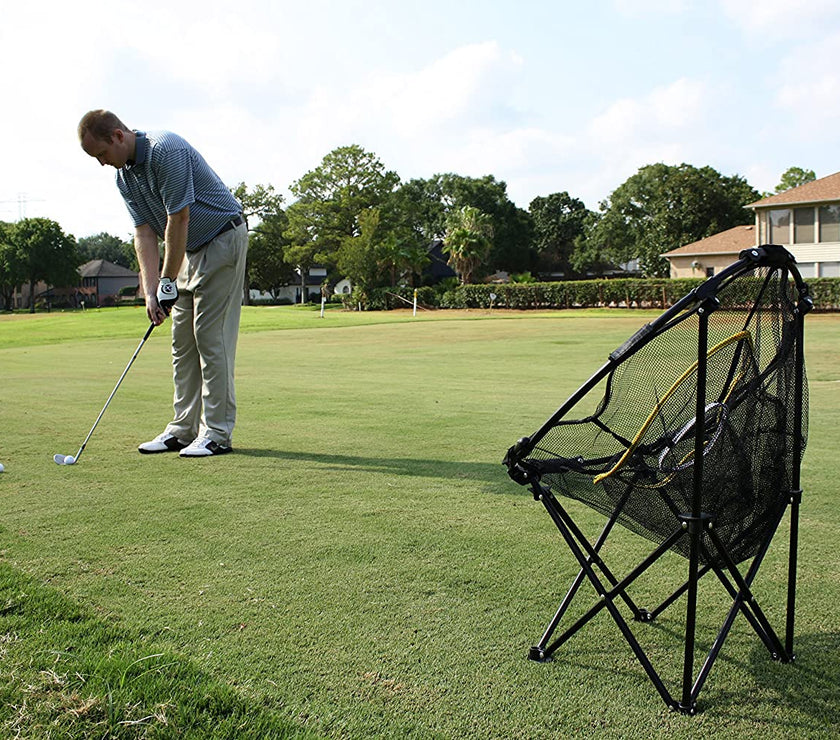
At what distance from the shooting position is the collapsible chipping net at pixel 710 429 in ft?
8.00

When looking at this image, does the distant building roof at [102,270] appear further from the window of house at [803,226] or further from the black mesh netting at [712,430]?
the black mesh netting at [712,430]

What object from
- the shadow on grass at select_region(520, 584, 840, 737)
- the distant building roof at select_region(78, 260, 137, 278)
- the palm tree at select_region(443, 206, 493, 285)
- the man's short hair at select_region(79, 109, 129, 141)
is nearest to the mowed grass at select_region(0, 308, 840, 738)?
the shadow on grass at select_region(520, 584, 840, 737)

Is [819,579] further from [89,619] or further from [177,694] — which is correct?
[89,619]

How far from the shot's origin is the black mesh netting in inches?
97.1

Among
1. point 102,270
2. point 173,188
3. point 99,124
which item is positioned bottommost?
point 173,188

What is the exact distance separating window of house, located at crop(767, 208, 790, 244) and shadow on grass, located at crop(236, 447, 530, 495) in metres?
48.9

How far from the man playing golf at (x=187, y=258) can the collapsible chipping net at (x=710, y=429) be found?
12.5 ft

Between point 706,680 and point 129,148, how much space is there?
16.1 feet

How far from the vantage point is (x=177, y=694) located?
2385 mm

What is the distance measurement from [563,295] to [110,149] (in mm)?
42796

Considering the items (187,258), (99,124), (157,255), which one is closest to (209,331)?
(187,258)

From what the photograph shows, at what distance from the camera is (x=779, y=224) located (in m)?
49.7

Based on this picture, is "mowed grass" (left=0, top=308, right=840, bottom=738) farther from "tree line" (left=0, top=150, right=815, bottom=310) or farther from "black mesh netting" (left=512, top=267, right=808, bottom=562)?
"tree line" (left=0, top=150, right=815, bottom=310)

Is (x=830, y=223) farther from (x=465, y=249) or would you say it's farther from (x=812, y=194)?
(x=465, y=249)
